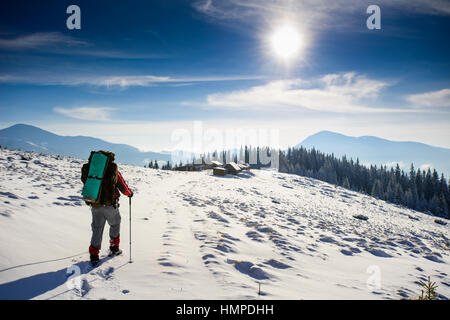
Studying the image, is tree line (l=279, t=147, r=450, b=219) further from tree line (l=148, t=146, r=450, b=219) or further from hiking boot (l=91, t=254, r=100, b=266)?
hiking boot (l=91, t=254, r=100, b=266)

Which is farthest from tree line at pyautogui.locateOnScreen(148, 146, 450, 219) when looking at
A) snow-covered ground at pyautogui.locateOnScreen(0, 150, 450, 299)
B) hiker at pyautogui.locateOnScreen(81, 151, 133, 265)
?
hiker at pyautogui.locateOnScreen(81, 151, 133, 265)

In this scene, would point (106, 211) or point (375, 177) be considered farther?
point (375, 177)

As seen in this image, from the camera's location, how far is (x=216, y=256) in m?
5.49

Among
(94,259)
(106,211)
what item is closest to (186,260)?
(94,259)

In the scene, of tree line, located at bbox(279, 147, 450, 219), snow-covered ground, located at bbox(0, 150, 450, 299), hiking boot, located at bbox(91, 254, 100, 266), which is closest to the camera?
snow-covered ground, located at bbox(0, 150, 450, 299)

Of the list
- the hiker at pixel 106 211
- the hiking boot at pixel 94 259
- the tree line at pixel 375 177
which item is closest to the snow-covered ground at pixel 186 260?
the hiking boot at pixel 94 259

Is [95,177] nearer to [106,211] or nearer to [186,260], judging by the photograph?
[106,211]

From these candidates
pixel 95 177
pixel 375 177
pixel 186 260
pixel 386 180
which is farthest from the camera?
pixel 375 177

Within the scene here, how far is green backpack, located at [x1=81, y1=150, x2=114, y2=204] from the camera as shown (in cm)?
453

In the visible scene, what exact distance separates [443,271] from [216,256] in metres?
8.64

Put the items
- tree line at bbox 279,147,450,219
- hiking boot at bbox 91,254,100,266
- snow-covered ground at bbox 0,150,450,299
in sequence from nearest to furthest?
snow-covered ground at bbox 0,150,450,299 < hiking boot at bbox 91,254,100,266 < tree line at bbox 279,147,450,219

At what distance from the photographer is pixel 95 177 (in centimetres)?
468

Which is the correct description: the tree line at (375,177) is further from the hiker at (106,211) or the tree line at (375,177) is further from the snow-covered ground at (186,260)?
the hiker at (106,211)

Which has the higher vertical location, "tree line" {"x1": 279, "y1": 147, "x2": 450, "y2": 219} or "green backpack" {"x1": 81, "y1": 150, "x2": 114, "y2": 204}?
"green backpack" {"x1": 81, "y1": 150, "x2": 114, "y2": 204}
